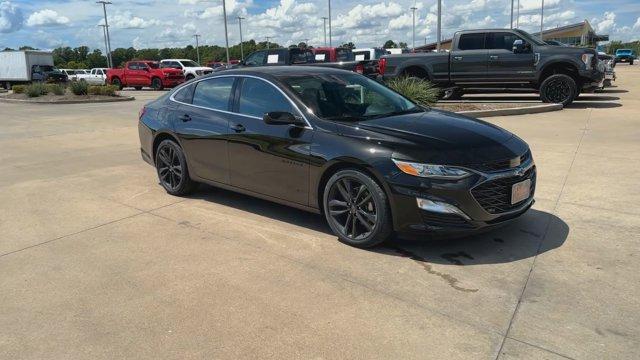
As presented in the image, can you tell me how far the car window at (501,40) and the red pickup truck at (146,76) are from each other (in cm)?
1949

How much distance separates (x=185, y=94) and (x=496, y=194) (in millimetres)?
3736

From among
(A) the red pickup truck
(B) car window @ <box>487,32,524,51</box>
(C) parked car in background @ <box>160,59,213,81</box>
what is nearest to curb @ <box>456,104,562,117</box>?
(B) car window @ <box>487,32,524,51</box>

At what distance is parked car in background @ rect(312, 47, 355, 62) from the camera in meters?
22.0

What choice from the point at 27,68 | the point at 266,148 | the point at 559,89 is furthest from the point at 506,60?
the point at 27,68

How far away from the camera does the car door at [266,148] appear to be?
15.6 ft

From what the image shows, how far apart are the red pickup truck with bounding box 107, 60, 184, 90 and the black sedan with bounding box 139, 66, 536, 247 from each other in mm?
24613

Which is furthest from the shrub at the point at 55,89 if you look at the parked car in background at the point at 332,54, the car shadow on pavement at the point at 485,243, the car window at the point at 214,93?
the car shadow on pavement at the point at 485,243

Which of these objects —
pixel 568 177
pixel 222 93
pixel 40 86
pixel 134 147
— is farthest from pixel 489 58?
pixel 40 86

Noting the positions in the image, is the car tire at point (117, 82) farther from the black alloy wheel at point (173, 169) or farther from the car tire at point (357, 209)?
the car tire at point (357, 209)

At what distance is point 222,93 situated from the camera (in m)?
5.58

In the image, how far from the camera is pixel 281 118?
468 centimetres

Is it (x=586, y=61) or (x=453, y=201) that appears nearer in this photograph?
(x=453, y=201)

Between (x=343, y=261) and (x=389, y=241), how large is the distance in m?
0.57

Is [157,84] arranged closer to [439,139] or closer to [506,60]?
[506,60]
